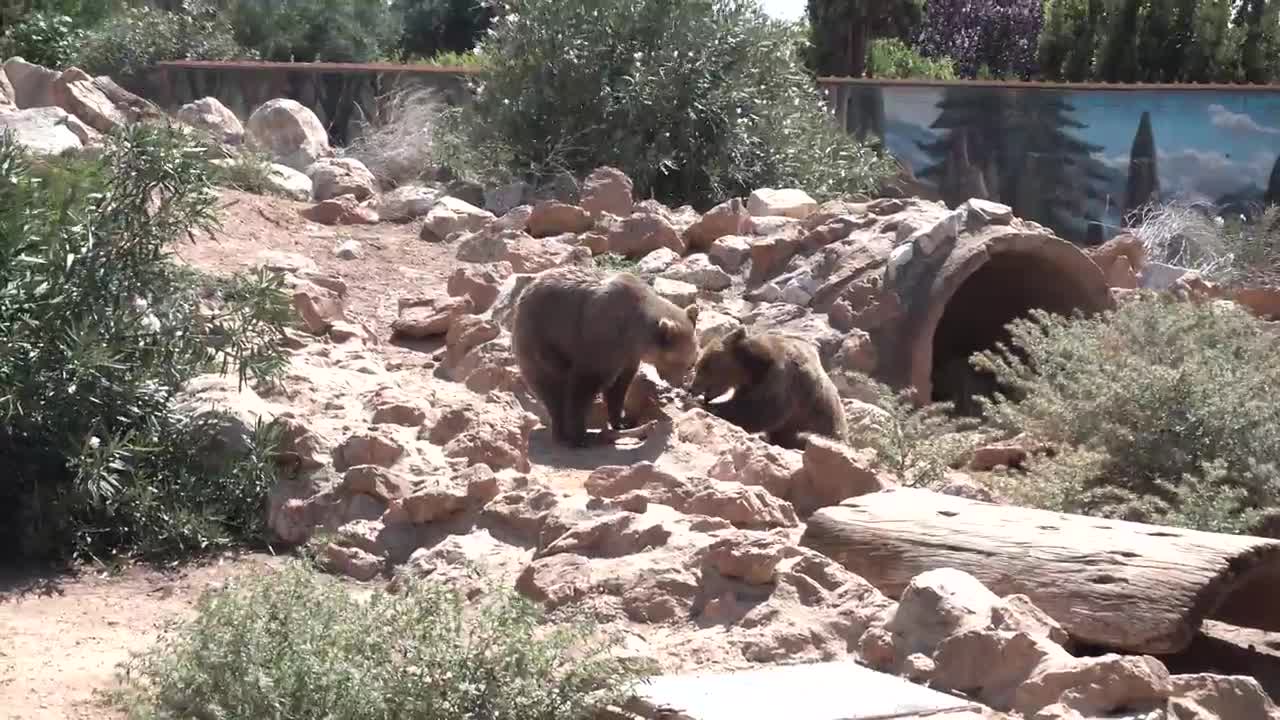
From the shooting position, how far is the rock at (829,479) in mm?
7191

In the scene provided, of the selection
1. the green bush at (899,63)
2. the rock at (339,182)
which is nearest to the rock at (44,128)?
the rock at (339,182)

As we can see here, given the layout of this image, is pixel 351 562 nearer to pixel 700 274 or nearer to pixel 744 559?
pixel 744 559

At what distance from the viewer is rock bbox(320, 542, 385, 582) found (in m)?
6.78

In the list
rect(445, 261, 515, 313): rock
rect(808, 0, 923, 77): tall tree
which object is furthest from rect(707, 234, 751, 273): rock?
rect(808, 0, 923, 77): tall tree

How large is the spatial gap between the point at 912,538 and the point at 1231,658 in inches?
51.1

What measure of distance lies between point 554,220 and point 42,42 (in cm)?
1388

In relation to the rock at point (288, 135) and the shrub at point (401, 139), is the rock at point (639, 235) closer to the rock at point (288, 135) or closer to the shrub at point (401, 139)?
the shrub at point (401, 139)

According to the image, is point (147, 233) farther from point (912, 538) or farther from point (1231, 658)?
point (1231, 658)

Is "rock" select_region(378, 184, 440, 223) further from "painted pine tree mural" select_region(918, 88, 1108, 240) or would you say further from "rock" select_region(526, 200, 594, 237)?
"painted pine tree mural" select_region(918, 88, 1108, 240)

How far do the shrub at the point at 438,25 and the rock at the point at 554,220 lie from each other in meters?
29.0

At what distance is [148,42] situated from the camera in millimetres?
24438

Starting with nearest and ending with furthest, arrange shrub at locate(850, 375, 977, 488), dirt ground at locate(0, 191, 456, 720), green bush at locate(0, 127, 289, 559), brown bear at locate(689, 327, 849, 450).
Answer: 1. dirt ground at locate(0, 191, 456, 720)
2. green bush at locate(0, 127, 289, 559)
3. shrub at locate(850, 375, 977, 488)
4. brown bear at locate(689, 327, 849, 450)

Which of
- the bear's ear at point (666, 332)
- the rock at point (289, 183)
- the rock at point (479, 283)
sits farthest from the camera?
the rock at point (289, 183)

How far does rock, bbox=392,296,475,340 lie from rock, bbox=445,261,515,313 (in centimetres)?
6
